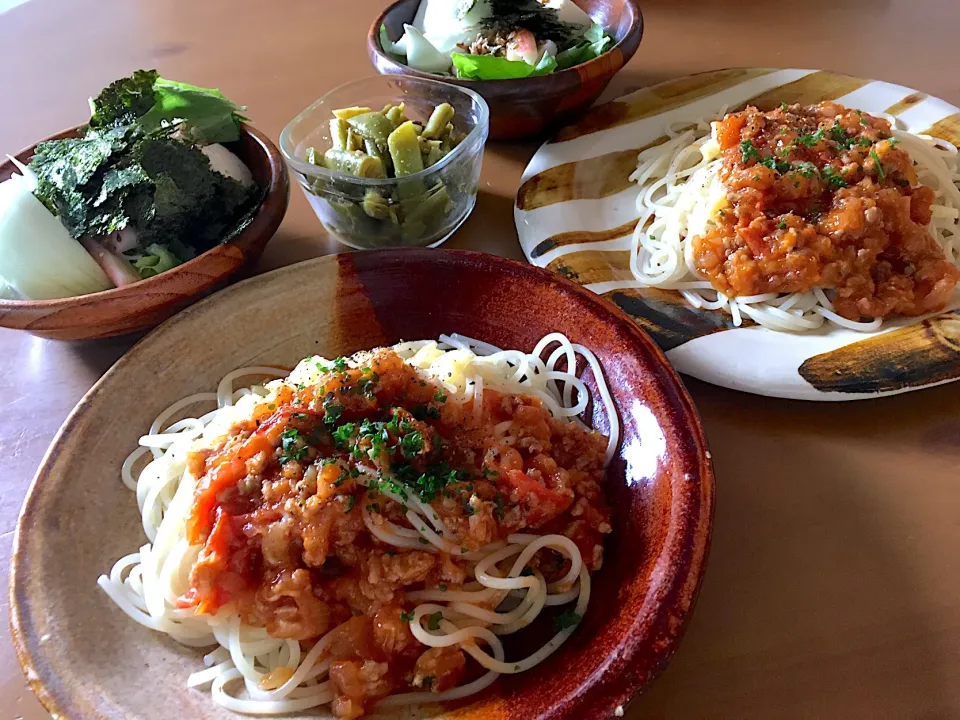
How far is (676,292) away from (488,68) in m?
1.19

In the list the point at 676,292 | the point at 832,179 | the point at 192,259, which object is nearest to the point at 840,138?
the point at 832,179

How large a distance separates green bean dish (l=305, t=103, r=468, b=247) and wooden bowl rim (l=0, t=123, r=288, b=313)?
0.13 m

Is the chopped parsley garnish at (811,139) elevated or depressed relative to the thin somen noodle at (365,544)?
elevated

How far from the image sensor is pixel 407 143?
2346mm

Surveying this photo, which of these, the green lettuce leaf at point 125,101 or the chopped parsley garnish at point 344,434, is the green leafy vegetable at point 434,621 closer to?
the chopped parsley garnish at point 344,434

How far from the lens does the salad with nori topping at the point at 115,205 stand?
2.04 meters

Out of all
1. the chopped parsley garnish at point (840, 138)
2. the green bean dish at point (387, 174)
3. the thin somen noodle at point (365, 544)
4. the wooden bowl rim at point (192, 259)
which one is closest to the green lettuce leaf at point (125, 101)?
the wooden bowl rim at point (192, 259)

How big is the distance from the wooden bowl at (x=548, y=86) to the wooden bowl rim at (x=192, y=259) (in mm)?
692

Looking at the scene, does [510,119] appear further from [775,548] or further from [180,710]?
[180,710]

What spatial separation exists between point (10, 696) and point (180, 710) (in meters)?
0.43

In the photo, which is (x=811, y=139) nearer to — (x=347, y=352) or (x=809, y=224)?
(x=809, y=224)

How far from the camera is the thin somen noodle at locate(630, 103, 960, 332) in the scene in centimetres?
217

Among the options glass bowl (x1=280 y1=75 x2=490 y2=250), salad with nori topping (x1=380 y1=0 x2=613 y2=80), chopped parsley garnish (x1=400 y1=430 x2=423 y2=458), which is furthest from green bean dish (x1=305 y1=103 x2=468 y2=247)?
chopped parsley garnish (x1=400 y1=430 x2=423 y2=458)

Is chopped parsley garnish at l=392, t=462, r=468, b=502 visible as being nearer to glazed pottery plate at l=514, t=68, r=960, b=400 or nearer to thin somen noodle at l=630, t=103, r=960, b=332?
glazed pottery plate at l=514, t=68, r=960, b=400
